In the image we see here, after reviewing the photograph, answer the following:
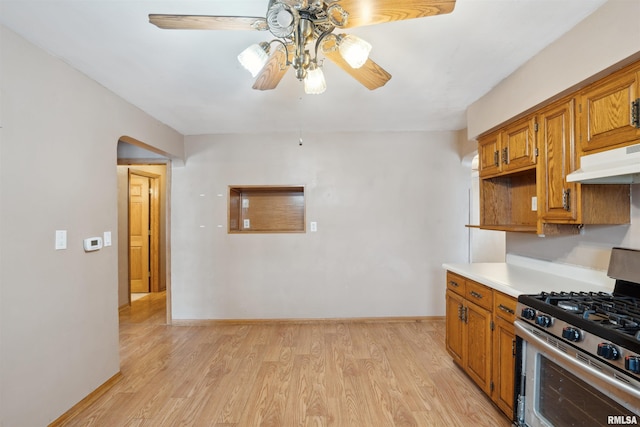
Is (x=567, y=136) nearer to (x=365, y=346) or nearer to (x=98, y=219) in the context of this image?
(x=365, y=346)

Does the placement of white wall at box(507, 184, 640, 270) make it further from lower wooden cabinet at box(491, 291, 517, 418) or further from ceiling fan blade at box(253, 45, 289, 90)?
ceiling fan blade at box(253, 45, 289, 90)

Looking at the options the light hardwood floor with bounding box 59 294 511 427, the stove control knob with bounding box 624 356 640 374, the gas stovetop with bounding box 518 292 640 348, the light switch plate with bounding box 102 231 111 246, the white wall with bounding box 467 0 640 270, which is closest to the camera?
the stove control knob with bounding box 624 356 640 374

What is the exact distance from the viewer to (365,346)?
3.23 meters

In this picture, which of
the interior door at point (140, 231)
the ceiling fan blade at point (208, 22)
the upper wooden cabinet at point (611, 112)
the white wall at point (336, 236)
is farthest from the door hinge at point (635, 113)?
the interior door at point (140, 231)

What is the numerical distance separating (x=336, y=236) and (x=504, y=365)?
2.29 meters

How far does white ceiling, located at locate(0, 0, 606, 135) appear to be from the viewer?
5.30 ft

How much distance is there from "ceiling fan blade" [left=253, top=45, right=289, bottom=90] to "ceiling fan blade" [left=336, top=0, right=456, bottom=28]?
1.29 ft

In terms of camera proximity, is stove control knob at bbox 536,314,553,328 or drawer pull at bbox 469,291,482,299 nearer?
stove control knob at bbox 536,314,553,328

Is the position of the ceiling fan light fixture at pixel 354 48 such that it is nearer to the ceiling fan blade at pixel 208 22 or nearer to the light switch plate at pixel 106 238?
the ceiling fan blade at pixel 208 22

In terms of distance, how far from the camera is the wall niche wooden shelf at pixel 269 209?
4.24 m

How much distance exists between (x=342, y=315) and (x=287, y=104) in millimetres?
2578

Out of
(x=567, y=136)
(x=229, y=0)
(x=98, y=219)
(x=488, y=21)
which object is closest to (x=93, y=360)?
(x=98, y=219)

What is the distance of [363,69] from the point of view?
164cm

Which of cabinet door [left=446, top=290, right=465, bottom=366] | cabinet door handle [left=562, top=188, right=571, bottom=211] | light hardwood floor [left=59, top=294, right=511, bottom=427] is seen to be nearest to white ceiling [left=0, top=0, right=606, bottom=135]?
cabinet door handle [left=562, top=188, right=571, bottom=211]
